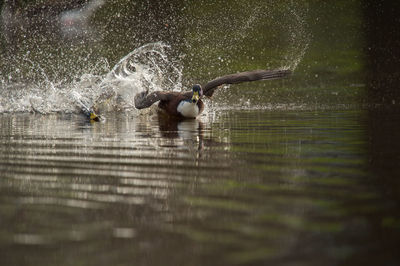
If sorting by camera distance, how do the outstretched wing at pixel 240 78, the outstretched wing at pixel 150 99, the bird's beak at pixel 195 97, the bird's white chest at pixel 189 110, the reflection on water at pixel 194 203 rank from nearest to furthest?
the reflection on water at pixel 194 203 < the bird's beak at pixel 195 97 < the bird's white chest at pixel 189 110 < the outstretched wing at pixel 150 99 < the outstretched wing at pixel 240 78

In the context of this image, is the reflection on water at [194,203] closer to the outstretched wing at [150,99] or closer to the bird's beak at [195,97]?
the bird's beak at [195,97]

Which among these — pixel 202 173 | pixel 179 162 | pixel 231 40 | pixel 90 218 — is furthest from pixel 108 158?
pixel 231 40

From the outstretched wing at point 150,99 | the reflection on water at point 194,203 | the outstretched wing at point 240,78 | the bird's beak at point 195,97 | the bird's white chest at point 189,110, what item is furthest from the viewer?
the outstretched wing at point 240,78

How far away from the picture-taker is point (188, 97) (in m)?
12.1

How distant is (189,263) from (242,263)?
212mm

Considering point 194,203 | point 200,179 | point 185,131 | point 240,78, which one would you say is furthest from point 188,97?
point 194,203

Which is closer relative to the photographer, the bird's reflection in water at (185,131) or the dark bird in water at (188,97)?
the bird's reflection in water at (185,131)

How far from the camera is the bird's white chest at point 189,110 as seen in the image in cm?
1154

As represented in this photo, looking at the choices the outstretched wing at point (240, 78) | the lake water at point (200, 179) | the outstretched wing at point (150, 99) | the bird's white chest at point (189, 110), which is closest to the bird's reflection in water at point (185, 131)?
the lake water at point (200, 179)

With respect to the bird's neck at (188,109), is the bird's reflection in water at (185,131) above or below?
below

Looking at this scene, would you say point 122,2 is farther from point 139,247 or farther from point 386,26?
point 139,247

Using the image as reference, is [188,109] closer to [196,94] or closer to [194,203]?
[196,94]

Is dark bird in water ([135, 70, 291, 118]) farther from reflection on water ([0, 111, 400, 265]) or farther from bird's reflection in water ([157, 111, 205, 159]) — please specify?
reflection on water ([0, 111, 400, 265])

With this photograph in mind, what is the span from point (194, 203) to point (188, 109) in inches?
305
